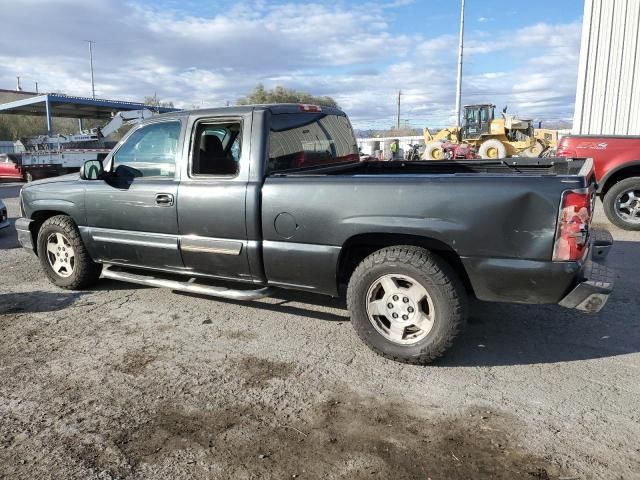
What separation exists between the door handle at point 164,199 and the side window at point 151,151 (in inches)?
7.7

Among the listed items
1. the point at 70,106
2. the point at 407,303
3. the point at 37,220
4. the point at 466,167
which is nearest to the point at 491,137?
the point at 466,167

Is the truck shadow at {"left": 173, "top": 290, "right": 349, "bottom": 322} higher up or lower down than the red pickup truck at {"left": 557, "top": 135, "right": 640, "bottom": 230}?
lower down

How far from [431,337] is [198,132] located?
265cm

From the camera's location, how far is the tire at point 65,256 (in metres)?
5.23

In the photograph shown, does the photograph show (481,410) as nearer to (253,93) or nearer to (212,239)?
(212,239)

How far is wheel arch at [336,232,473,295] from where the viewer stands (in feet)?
11.6

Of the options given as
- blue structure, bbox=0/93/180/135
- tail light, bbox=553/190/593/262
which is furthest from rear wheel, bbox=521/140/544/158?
blue structure, bbox=0/93/180/135

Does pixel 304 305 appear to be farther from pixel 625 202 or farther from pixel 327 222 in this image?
pixel 625 202

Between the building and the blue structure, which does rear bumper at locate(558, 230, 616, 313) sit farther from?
the blue structure

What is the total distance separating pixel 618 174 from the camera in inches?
324

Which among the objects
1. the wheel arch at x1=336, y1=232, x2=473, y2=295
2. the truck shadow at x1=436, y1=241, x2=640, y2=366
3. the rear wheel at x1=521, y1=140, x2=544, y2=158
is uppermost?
the rear wheel at x1=521, y1=140, x2=544, y2=158

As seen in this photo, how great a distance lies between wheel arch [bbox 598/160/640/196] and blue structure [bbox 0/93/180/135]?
26611mm

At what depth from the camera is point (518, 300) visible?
3.32 m

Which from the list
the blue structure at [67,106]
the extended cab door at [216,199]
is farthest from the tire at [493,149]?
the extended cab door at [216,199]
